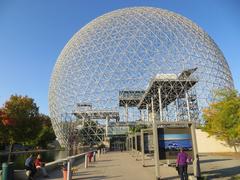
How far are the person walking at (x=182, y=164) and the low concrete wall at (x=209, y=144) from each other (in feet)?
83.6

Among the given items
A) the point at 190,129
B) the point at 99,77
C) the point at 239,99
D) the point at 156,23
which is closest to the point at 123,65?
the point at 99,77

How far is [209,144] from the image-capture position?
115 feet

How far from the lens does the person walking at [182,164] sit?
10.9 meters

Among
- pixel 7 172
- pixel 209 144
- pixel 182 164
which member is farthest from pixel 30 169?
pixel 209 144

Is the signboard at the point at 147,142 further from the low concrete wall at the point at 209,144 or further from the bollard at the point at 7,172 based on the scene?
the low concrete wall at the point at 209,144

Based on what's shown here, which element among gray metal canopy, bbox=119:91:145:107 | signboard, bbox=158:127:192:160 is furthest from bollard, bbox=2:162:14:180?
gray metal canopy, bbox=119:91:145:107

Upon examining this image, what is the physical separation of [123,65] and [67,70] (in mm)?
15292

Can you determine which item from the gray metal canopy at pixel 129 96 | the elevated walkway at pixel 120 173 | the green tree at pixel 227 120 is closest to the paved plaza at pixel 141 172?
the elevated walkway at pixel 120 173

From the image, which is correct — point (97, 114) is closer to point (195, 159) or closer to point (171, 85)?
point (171, 85)

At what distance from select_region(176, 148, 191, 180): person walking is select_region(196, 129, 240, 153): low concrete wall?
1003 inches

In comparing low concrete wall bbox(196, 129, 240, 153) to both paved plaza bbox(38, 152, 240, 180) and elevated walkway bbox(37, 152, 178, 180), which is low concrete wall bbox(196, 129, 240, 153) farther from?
elevated walkway bbox(37, 152, 178, 180)

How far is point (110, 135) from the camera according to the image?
5828cm

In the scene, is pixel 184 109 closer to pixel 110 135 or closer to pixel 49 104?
pixel 110 135

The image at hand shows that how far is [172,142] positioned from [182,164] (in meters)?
1.48
